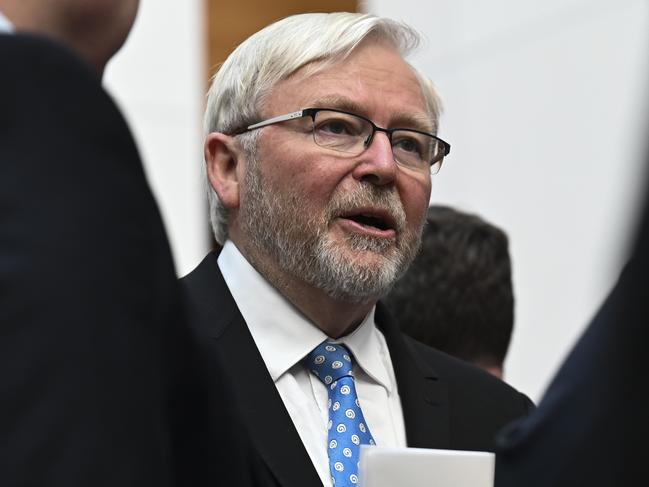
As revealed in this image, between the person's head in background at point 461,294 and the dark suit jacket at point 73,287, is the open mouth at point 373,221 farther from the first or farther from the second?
the dark suit jacket at point 73,287

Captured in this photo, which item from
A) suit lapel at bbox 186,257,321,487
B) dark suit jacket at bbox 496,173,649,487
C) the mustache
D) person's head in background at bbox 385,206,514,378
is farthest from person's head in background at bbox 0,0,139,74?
person's head in background at bbox 385,206,514,378

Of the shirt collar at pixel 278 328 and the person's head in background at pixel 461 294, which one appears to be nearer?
the shirt collar at pixel 278 328

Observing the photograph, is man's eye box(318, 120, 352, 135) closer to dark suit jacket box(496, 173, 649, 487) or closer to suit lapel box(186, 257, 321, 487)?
suit lapel box(186, 257, 321, 487)

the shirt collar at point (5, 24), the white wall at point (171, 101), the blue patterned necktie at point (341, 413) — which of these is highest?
the shirt collar at point (5, 24)

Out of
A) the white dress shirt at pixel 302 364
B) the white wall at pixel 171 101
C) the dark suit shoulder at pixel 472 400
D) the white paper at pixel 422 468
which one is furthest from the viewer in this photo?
the white wall at pixel 171 101

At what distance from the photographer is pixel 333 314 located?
2369 mm

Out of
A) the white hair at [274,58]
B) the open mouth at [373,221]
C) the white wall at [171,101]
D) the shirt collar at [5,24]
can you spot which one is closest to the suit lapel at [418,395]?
the open mouth at [373,221]

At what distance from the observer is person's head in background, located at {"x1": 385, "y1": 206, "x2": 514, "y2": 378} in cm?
287

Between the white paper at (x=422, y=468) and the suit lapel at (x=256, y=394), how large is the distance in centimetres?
30

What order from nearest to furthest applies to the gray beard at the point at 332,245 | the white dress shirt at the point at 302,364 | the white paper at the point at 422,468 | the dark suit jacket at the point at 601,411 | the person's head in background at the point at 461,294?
the dark suit jacket at the point at 601,411
the white paper at the point at 422,468
the white dress shirt at the point at 302,364
the gray beard at the point at 332,245
the person's head in background at the point at 461,294

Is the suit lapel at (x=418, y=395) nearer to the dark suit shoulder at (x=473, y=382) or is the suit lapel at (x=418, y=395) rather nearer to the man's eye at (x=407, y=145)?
the dark suit shoulder at (x=473, y=382)

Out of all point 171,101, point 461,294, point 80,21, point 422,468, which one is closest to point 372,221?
point 461,294

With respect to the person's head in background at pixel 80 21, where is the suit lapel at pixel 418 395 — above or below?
below

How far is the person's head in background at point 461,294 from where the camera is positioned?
287 centimetres
